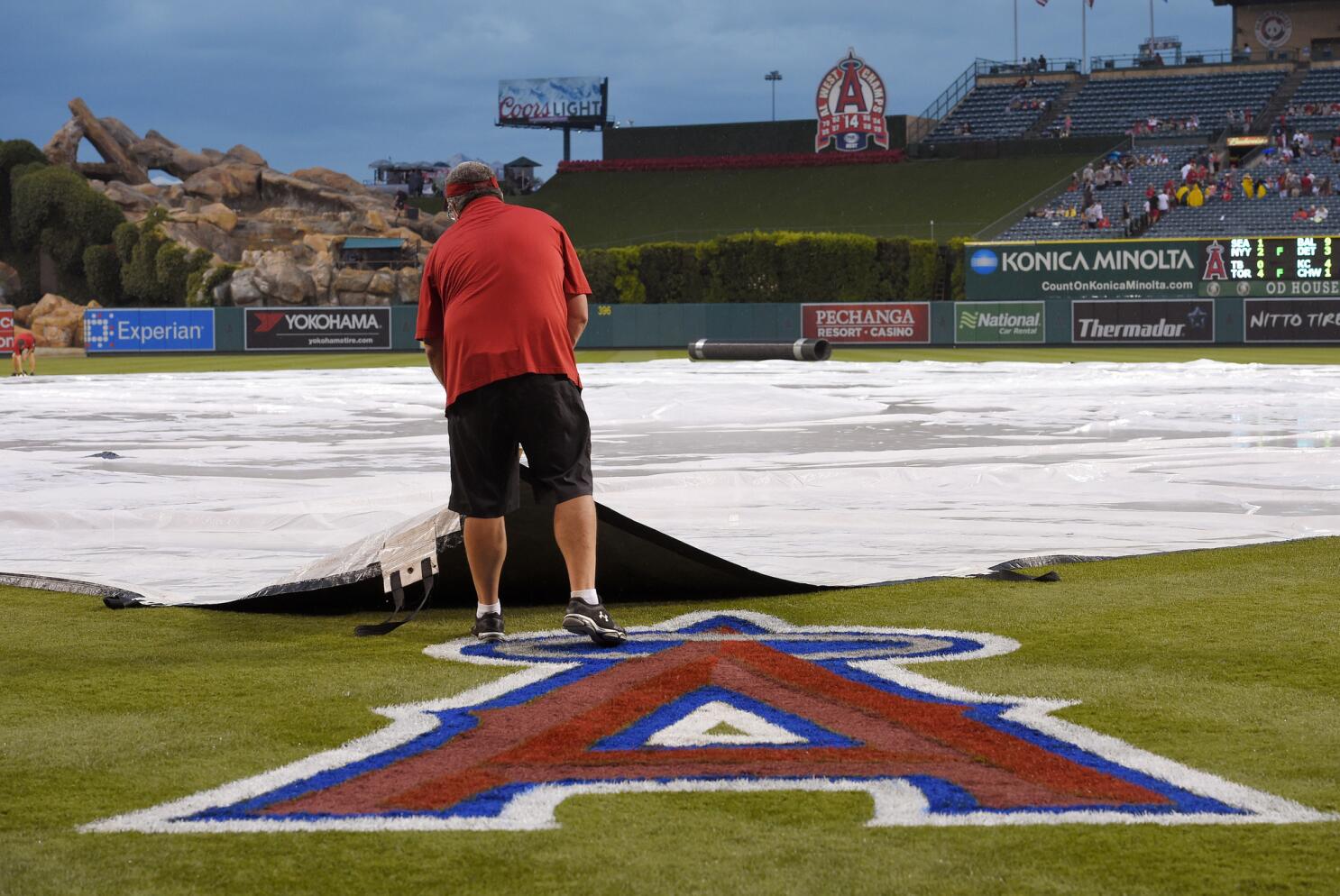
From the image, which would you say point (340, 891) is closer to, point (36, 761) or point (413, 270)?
point (36, 761)

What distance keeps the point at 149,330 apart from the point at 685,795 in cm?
5058

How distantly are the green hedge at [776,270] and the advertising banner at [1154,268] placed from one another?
138 inches

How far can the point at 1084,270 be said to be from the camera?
152 ft

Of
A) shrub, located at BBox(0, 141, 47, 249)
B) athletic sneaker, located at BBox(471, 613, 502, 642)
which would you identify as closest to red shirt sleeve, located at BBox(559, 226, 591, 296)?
athletic sneaker, located at BBox(471, 613, 502, 642)

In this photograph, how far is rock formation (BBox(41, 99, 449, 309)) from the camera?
64.0 metres

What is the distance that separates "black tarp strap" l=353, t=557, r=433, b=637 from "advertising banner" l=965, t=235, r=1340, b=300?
42304mm

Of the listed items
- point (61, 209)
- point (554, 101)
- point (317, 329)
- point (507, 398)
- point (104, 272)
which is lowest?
point (507, 398)

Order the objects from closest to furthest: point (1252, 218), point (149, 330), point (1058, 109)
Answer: point (1252, 218)
point (149, 330)
point (1058, 109)

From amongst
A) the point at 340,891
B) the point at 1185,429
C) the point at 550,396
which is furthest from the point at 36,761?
the point at 1185,429

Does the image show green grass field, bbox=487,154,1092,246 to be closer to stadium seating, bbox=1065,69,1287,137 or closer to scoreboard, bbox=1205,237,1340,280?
stadium seating, bbox=1065,69,1287,137

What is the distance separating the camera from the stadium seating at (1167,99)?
63656 millimetres

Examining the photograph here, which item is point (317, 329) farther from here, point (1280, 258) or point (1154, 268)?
point (1280, 258)

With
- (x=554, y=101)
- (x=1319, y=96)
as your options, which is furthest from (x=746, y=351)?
(x=554, y=101)

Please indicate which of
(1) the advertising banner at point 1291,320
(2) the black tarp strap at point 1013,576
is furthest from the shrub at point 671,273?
(2) the black tarp strap at point 1013,576
